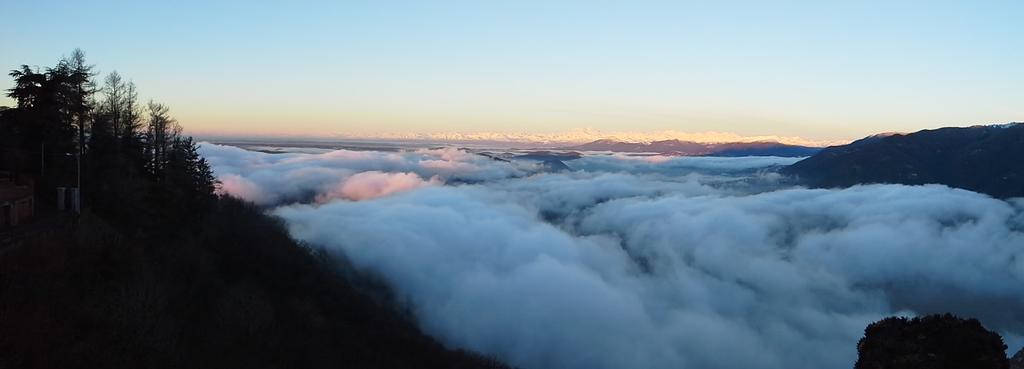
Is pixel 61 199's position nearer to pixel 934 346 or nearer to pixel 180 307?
pixel 180 307

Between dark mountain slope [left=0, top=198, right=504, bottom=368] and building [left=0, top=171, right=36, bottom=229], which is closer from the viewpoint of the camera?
dark mountain slope [left=0, top=198, right=504, bottom=368]

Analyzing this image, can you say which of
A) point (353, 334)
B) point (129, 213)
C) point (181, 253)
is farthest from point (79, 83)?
point (353, 334)

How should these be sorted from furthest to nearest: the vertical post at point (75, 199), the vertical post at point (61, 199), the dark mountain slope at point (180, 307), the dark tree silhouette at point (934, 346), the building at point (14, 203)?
1. the vertical post at point (61, 199)
2. the vertical post at point (75, 199)
3. the building at point (14, 203)
4. the dark tree silhouette at point (934, 346)
5. the dark mountain slope at point (180, 307)

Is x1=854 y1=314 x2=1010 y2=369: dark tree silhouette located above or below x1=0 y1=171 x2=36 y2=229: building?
below

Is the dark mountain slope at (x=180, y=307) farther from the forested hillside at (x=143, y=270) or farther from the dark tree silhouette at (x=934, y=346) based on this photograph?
the dark tree silhouette at (x=934, y=346)

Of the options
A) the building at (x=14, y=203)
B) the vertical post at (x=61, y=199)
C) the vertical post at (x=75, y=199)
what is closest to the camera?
the building at (x=14, y=203)

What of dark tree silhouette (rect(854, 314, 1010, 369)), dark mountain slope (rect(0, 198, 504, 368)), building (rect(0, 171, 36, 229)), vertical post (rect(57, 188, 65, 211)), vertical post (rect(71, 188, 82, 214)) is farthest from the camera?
vertical post (rect(57, 188, 65, 211))

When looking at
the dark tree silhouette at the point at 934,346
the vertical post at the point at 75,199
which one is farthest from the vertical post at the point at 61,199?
the dark tree silhouette at the point at 934,346

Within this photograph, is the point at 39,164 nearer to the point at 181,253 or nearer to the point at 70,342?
the point at 181,253

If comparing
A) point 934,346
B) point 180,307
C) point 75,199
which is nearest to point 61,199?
point 75,199

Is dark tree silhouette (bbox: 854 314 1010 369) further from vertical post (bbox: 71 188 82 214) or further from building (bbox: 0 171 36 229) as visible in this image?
vertical post (bbox: 71 188 82 214)

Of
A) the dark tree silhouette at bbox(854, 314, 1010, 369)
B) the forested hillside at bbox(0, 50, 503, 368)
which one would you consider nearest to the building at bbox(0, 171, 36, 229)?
the forested hillside at bbox(0, 50, 503, 368)

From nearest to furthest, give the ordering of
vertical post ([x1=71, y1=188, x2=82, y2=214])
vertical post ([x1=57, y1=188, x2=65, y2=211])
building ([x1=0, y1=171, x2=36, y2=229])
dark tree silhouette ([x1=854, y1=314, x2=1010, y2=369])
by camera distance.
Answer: dark tree silhouette ([x1=854, y1=314, x2=1010, y2=369]) < building ([x1=0, y1=171, x2=36, y2=229]) < vertical post ([x1=71, y1=188, x2=82, y2=214]) < vertical post ([x1=57, y1=188, x2=65, y2=211])
